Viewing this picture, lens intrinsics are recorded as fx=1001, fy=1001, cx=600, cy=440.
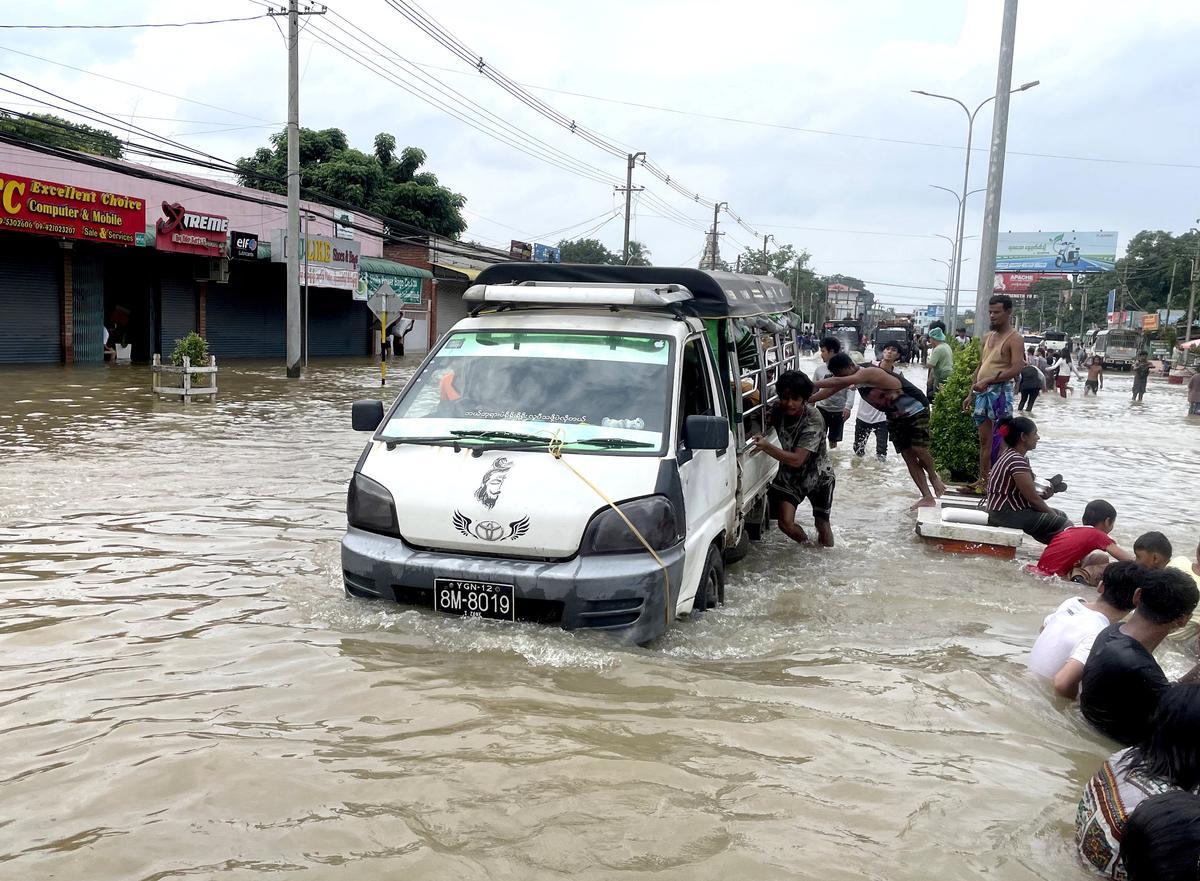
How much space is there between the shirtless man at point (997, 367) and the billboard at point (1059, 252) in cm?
9381

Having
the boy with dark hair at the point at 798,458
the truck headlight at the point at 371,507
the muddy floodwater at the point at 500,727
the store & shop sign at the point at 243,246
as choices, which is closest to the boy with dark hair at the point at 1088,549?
the muddy floodwater at the point at 500,727

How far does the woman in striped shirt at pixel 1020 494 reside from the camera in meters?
8.18

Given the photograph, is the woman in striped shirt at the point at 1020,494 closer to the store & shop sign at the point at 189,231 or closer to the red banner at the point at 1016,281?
the store & shop sign at the point at 189,231

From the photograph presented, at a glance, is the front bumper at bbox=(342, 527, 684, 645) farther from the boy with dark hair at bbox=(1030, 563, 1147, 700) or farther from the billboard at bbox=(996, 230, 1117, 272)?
the billboard at bbox=(996, 230, 1117, 272)

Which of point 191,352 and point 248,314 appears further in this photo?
point 248,314

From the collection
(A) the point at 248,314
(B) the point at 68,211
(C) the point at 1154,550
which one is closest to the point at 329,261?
(A) the point at 248,314

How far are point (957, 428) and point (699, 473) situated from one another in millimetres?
7314

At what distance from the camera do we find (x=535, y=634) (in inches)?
189

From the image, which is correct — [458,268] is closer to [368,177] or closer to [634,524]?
[368,177]

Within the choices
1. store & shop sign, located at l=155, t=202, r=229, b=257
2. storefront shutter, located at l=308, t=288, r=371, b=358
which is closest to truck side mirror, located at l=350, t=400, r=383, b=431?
store & shop sign, located at l=155, t=202, r=229, b=257

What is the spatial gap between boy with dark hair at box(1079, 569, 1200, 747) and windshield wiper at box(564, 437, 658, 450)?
7.52ft

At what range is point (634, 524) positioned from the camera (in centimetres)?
482

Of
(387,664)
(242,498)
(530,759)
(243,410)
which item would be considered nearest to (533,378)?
(387,664)

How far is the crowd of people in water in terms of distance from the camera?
3.16 meters
